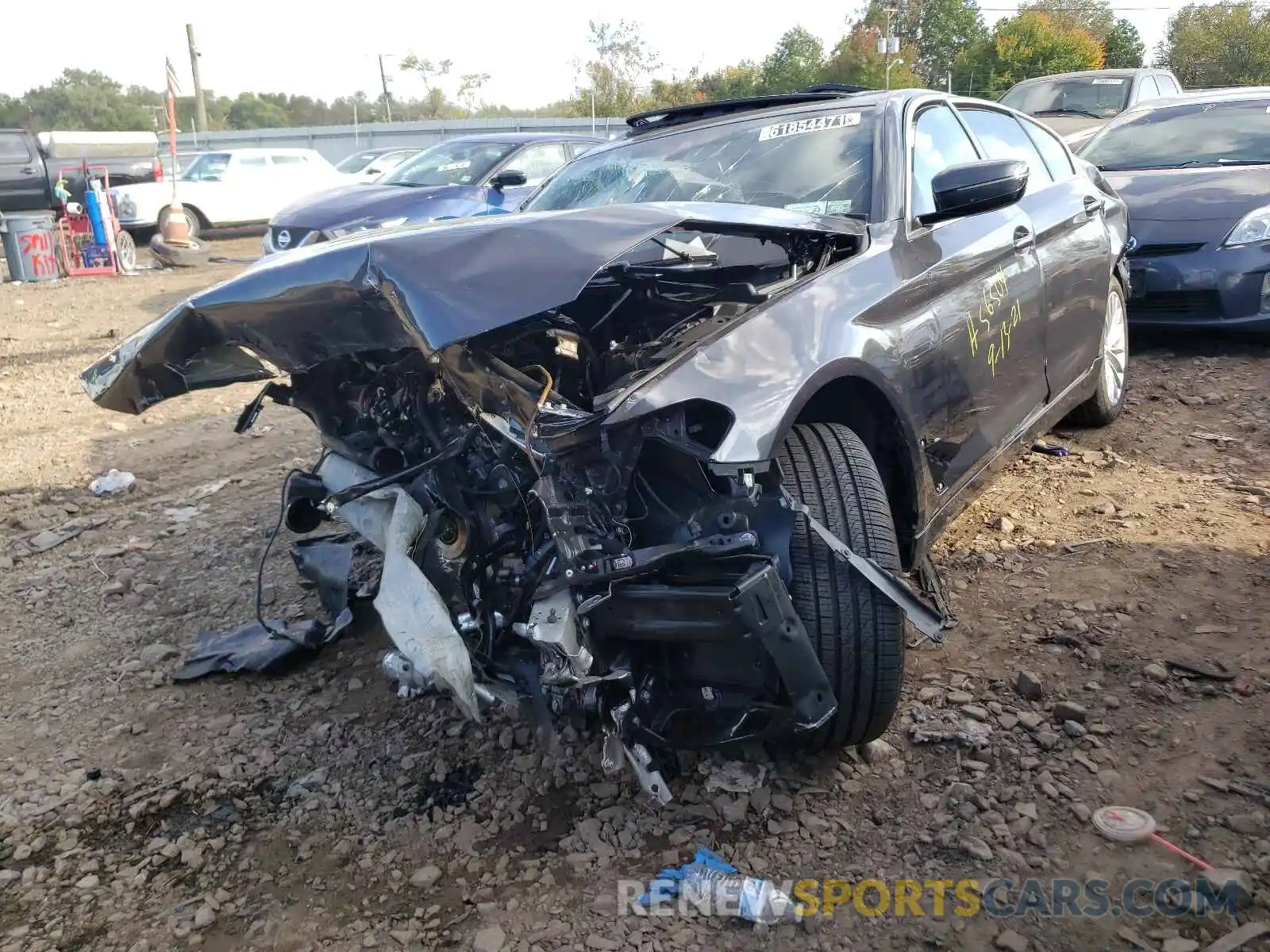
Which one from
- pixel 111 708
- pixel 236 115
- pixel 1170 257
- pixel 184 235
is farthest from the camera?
pixel 236 115

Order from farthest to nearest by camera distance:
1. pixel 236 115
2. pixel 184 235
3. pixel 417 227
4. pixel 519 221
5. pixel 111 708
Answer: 1. pixel 236 115
2. pixel 184 235
3. pixel 111 708
4. pixel 417 227
5. pixel 519 221

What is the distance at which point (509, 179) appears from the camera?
895 cm

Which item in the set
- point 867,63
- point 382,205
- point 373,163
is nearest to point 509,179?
point 382,205

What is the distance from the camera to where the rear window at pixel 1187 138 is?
6.94 metres

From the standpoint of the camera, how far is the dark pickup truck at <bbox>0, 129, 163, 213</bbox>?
16.2 meters

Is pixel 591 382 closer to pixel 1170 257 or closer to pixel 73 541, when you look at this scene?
pixel 73 541

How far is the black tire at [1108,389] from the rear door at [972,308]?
4.05ft

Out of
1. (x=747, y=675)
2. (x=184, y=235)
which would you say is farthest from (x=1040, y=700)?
(x=184, y=235)

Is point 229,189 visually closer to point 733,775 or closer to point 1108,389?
point 1108,389

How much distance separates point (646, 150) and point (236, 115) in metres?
69.6

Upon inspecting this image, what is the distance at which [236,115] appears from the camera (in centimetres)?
6450

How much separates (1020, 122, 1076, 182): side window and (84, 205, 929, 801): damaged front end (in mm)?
2272

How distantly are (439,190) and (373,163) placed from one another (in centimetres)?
814

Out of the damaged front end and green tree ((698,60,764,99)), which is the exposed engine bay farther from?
green tree ((698,60,764,99))
